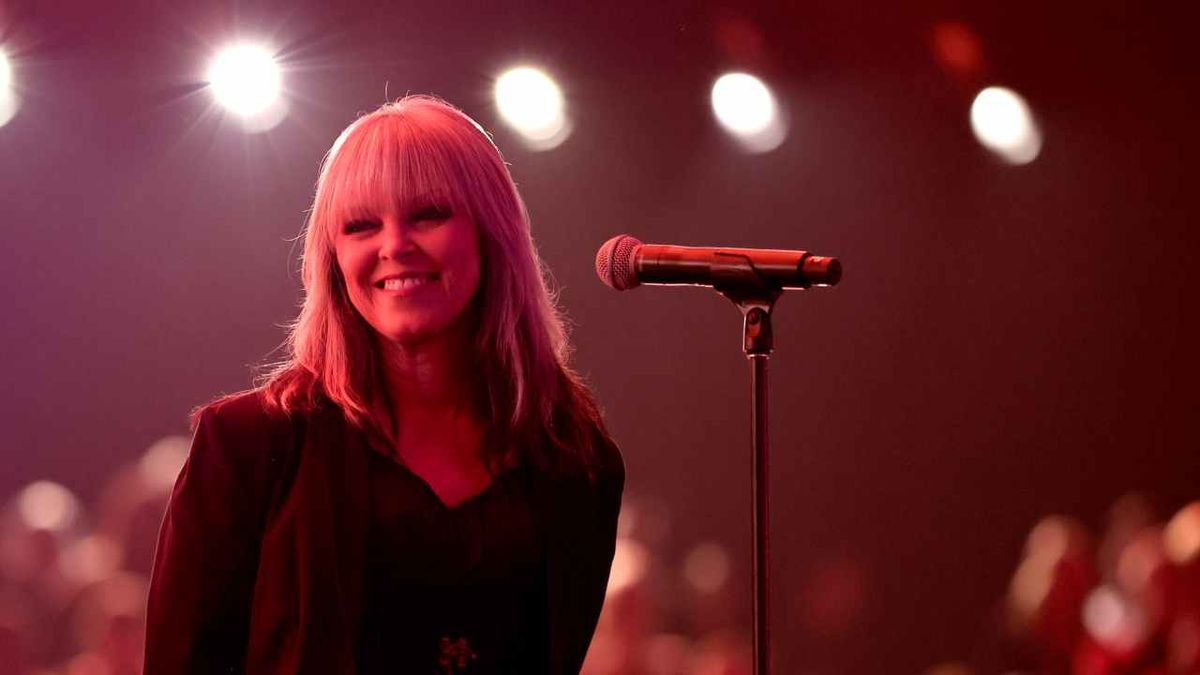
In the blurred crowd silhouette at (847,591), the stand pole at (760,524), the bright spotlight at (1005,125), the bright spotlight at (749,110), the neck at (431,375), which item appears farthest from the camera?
the bright spotlight at (749,110)

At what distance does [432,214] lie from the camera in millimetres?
1688

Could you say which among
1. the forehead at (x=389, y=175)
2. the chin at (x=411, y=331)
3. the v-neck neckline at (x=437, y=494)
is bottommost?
the v-neck neckline at (x=437, y=494)

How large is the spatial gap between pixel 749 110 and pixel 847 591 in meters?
1.33

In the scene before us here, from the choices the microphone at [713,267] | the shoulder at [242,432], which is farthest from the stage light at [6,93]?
the microphone at [713,267]

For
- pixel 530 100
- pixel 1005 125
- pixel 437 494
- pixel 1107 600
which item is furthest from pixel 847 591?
pixel 437 494

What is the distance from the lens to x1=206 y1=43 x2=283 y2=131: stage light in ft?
12.4

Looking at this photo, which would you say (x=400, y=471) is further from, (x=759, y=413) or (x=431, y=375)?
(x=759, y=413)

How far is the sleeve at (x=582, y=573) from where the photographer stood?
5.58 feet

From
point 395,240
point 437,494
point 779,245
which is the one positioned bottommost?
point 437,494

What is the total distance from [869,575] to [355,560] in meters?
2.42

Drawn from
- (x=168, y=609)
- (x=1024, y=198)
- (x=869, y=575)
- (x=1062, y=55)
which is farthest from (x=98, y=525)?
(x=1062, y=55)

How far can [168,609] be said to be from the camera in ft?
5.11

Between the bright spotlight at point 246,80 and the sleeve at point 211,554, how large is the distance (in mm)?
2318

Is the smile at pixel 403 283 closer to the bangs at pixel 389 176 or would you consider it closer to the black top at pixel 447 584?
the bangs at pixel 389 176
